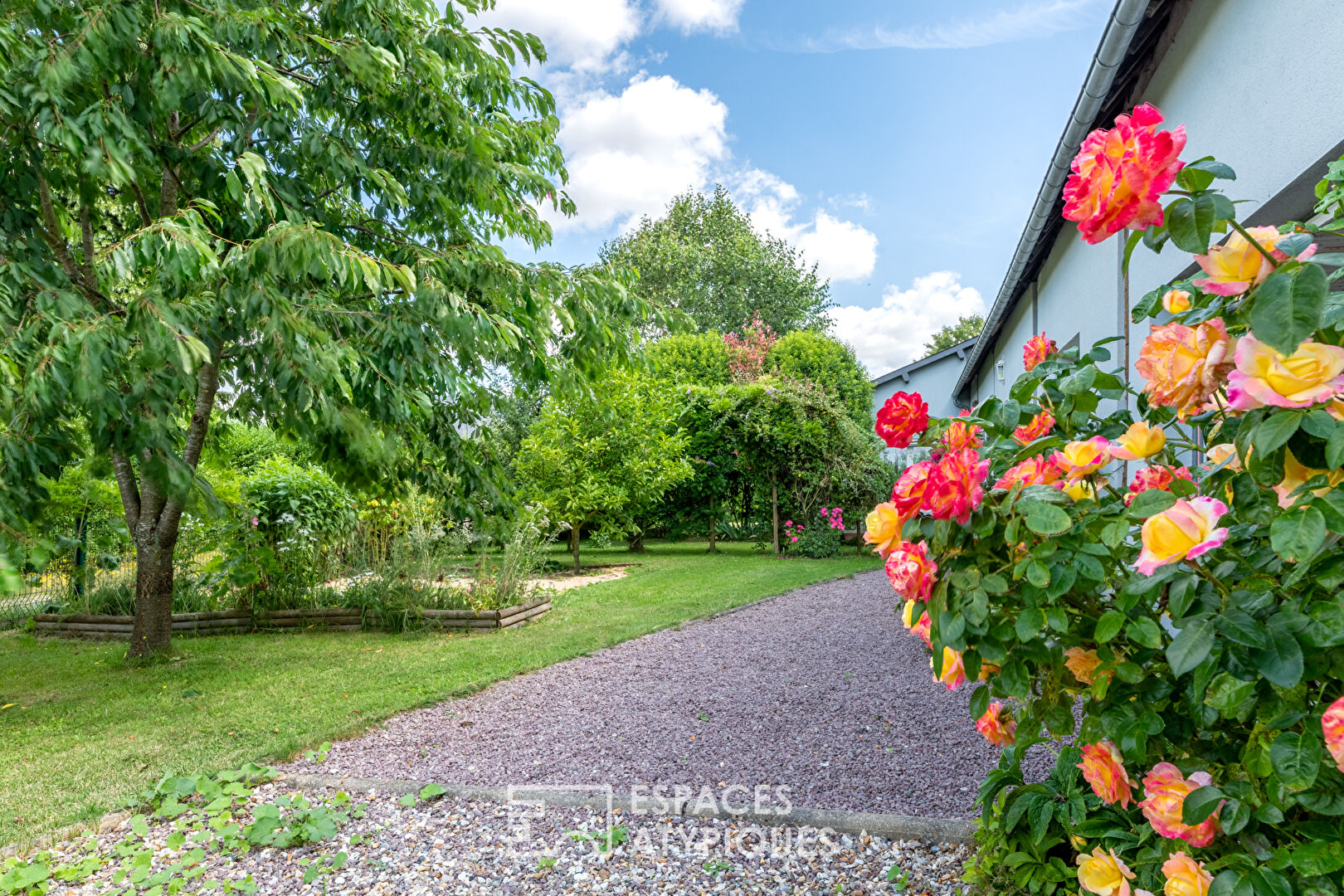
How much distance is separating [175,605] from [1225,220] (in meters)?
8.23

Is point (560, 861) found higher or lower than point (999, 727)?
lower

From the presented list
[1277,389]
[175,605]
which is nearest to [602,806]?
[1277,389]

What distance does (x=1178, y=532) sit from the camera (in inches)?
40.0

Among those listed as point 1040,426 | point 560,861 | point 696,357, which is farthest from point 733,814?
point 696,357

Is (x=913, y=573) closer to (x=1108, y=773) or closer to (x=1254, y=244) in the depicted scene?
(x=1108, y=773)

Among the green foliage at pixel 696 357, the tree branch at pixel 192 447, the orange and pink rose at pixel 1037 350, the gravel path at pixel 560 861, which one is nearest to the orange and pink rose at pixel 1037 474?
A: the orange and pink rose at pixel 1037 350

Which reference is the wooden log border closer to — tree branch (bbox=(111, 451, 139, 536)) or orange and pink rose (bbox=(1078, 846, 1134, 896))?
tree branch (bbox=(111, 451, 139, 536))

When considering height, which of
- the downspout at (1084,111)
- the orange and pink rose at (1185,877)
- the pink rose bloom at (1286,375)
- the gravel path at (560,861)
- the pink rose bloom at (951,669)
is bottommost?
the gravel path at (560,861)

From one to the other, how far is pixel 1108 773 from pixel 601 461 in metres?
9.78

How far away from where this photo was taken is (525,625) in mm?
6637

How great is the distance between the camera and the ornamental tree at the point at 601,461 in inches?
416

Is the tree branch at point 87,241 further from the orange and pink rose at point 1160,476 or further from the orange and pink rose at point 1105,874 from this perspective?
the orange and pink rose at point 1105,874

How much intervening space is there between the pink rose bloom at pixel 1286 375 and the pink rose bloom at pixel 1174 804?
0.67 m

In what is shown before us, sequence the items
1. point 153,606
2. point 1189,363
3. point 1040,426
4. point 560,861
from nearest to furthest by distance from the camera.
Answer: point 1189,363, point 1040,426, point 560,861, point 153,606
